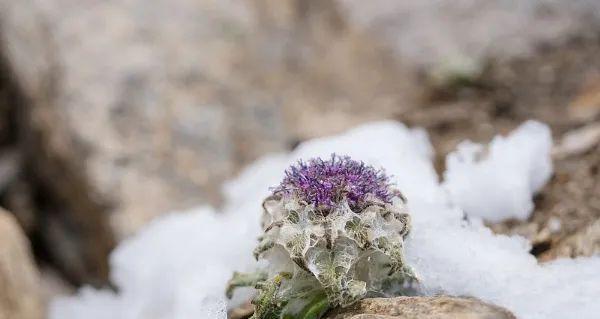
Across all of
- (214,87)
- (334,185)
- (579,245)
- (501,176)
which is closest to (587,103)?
(501,176)

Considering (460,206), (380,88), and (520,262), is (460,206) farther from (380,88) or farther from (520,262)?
(380,88)

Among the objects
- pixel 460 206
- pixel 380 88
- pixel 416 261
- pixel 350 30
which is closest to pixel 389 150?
pixel 460 206

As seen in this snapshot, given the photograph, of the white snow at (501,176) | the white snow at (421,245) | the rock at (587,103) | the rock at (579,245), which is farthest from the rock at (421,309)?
the rock at (587,103)

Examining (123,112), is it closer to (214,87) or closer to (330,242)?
(214,87)

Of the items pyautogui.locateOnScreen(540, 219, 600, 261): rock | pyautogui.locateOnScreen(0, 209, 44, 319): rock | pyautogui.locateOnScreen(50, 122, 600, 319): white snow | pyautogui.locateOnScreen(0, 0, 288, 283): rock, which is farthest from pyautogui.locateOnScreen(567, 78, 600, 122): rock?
pyautogui.locateOnScreen(0, 209, 44, 319): rock

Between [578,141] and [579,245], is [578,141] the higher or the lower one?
the higher one

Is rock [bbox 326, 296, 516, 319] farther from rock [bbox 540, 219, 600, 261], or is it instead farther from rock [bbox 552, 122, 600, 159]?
rock [bbox 552, 122, 600, 159]
